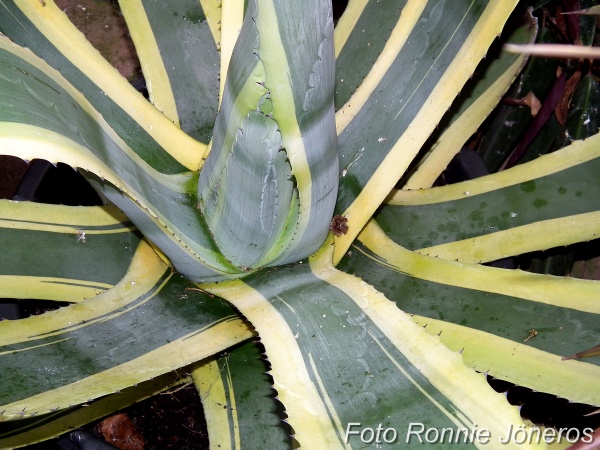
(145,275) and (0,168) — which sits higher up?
(0,168)

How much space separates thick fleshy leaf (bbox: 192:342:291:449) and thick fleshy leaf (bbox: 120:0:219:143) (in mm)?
341

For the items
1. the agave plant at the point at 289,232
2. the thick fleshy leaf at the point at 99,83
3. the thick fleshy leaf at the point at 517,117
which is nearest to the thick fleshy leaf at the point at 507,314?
the agave plant at the point at 289,232

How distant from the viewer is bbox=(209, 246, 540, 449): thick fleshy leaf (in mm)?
607

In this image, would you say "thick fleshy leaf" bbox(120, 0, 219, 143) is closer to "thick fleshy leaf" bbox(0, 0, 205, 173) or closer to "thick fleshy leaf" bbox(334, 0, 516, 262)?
"thick fleshy leaf" bbox(0, 0, 205, 173)

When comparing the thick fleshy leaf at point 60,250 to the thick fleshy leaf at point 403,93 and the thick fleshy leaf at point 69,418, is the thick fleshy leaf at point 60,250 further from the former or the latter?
the thick fleshy leaf at point 403,93

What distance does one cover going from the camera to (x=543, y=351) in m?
0.77

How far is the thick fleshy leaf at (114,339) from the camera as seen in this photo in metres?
0.69

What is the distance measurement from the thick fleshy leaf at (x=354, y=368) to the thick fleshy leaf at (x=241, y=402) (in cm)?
16

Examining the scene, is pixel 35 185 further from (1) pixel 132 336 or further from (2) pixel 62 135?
(2) pixel 62 135

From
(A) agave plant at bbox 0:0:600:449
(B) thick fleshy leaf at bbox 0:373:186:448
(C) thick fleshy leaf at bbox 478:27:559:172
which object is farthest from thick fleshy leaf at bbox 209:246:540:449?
(C) thick fleshy leaf at bbox 478:27:559:172

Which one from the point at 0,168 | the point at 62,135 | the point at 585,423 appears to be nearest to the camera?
the point at 62,135

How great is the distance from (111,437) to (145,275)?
15.3 inches

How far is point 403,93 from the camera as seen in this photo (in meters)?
0.86

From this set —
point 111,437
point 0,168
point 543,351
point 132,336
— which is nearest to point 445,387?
point 543,351
